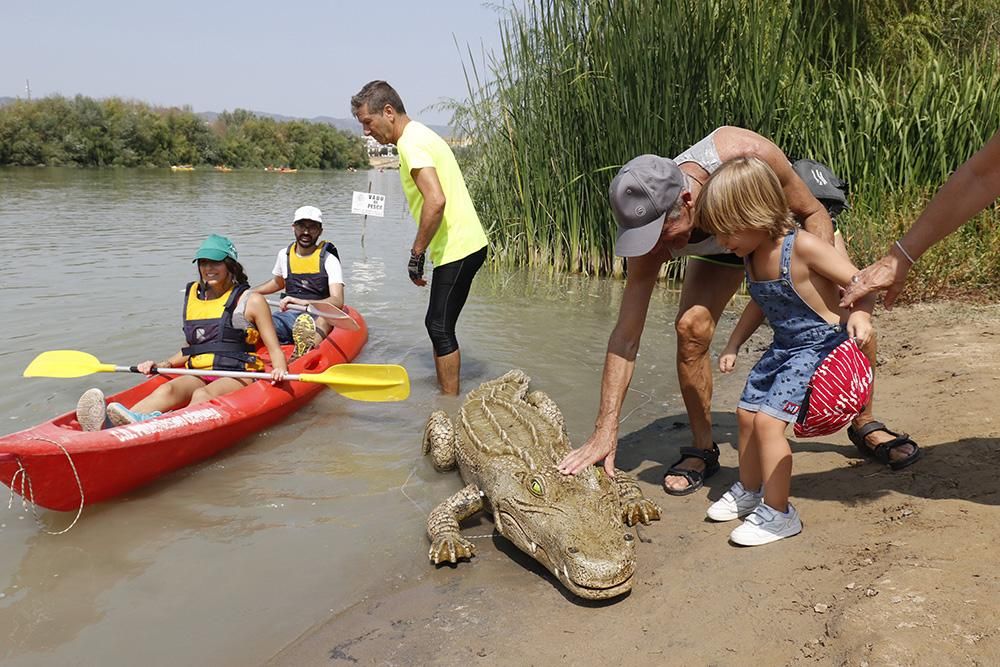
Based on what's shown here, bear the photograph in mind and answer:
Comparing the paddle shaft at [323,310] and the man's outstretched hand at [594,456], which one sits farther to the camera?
the paddle shaft at [323,310]

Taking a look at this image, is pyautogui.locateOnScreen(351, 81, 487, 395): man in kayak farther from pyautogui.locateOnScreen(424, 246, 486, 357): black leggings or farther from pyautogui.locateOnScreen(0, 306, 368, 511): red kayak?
pyautogui.locateOnScreen(0, 306, 368, 511): red kayak

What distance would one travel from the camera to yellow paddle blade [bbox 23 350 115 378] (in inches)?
221

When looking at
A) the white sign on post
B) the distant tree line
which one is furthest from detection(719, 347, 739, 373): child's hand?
the distant tree line

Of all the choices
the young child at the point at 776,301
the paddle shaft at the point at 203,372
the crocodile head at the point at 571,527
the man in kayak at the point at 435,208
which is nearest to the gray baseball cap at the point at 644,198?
the young child at the point at 776,301

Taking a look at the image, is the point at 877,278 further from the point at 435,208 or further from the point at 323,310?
the point at 323,310

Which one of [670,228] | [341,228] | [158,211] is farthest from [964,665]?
[158,211]

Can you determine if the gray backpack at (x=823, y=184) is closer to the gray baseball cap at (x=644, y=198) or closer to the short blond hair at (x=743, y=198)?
the short blond hair at (x=743, y=198)

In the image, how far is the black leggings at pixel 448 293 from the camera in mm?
5945

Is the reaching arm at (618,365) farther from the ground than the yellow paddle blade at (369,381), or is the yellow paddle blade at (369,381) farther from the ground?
the reaching arm at (618,365)

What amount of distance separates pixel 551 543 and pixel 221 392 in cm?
332

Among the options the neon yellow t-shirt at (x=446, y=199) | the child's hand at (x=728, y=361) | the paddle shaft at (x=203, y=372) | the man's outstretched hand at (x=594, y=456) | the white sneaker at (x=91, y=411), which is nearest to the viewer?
the man's outstretched hand at (x=594, y=456)

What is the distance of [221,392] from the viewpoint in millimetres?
5637

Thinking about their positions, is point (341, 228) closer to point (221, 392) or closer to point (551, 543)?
point (221, 392)

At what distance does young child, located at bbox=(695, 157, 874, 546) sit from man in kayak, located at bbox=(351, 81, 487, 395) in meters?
2.93
